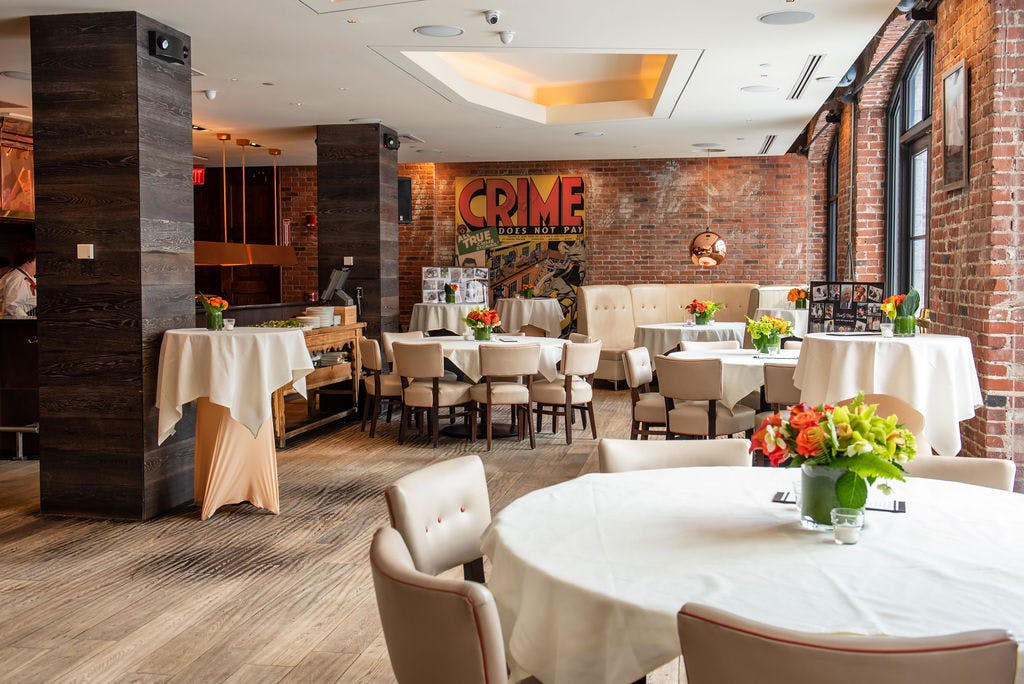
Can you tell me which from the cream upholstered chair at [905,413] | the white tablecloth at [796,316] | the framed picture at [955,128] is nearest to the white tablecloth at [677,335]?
the white tablecloth at [796,316]

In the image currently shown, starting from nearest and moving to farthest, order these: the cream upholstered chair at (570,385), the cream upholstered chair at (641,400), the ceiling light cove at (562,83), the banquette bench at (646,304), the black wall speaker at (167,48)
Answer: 1. the black wall speaker at (167,48)
2. the cream upholstered chair at (641,400)
3. the cream upholstered chair at (570,385)
4. the ceiling light cove at (562,83)
5. the banquette bench at (646,304)

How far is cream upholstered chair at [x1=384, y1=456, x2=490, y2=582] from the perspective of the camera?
2.42 meters

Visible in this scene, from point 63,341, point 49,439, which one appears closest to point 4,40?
point 63,341

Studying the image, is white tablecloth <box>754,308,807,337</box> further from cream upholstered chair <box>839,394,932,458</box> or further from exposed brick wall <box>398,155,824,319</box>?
cream upholstered chair <box>839,394,932,458</box>

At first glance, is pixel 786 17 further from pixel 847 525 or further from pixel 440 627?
pixel 440 627

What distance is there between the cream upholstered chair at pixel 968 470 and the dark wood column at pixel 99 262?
172 inches

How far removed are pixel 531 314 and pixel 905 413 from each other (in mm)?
7975

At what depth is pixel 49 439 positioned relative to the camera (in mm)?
5648

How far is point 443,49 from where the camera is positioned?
22.4ft

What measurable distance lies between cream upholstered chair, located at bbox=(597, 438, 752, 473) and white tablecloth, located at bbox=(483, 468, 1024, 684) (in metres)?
0.55

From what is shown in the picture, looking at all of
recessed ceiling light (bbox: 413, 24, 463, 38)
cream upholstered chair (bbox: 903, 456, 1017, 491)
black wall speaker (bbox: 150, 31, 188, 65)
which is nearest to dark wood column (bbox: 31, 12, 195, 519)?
black wall speaker (bbox: 150, 31, 188, 65)

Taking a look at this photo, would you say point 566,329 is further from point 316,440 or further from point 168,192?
point 168,192

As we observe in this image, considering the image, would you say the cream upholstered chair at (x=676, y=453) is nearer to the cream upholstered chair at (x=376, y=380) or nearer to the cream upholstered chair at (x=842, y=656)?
the cream upholstered chair at (x=842, y=656)

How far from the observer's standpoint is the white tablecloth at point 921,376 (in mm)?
4781
